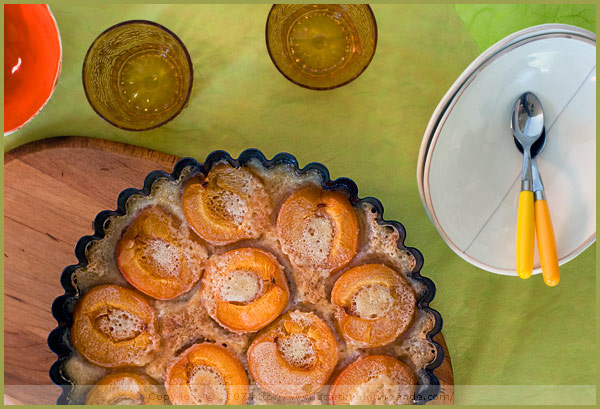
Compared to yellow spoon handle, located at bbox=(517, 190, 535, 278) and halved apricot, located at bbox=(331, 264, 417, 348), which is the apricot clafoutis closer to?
halved apricot, located at bbox=(331, 264, 417, 348)

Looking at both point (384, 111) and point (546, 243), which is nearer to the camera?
point (546, 243)

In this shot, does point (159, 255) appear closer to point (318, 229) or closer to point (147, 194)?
point (147, 194)

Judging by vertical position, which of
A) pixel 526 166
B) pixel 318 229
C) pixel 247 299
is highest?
pixel 526 166

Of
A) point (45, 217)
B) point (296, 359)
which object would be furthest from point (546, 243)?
point (45, 217)

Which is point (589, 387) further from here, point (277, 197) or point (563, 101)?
point (277, 197)

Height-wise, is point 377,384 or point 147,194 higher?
point 147,194
